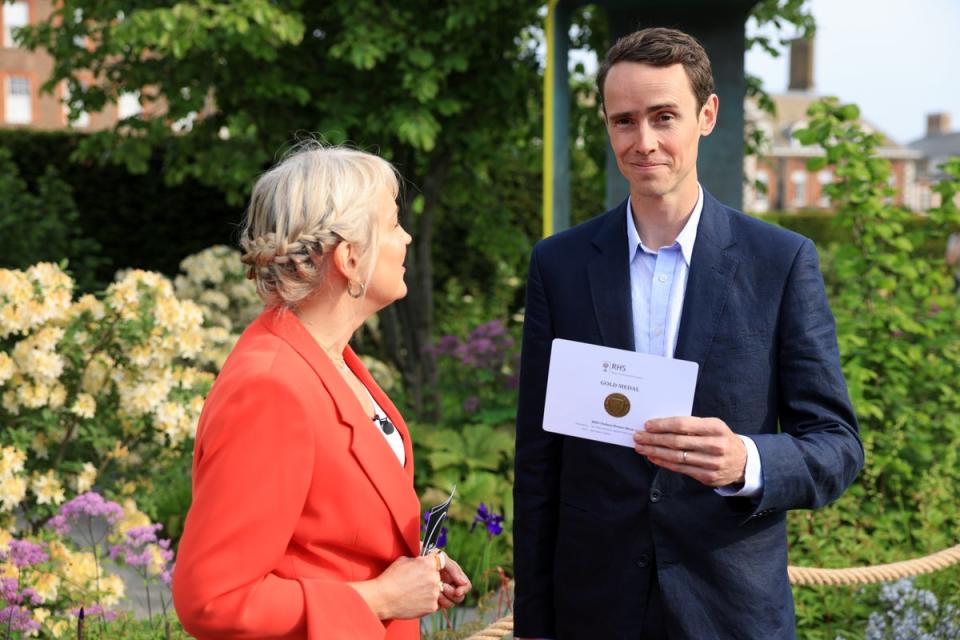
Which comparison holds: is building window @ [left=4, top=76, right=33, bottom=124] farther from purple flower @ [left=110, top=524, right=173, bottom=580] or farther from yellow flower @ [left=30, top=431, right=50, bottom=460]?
purple flower @ [left=110, top=524, right=173, bottom=580]

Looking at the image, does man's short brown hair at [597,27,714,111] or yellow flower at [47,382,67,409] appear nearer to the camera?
man's short brown hair at [597,27,714,111]

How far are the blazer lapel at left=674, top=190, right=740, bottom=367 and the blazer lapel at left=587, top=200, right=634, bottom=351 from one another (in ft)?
0.40

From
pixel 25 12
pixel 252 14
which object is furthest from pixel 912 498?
pixel 25 12

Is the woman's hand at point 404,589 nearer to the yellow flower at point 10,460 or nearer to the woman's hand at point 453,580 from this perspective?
the woman's hand at point 453,580

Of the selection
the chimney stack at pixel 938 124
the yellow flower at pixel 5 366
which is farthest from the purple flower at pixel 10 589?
the chimney stack at pixel 938 124

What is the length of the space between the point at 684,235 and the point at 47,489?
→ 3073 millimetres

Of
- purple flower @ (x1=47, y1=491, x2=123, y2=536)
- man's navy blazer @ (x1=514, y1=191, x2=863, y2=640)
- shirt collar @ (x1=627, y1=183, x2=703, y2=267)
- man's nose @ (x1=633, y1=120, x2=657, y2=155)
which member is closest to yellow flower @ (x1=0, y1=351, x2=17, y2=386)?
purple flower @ (x1=47, y1=491, x2=123, y2=536)

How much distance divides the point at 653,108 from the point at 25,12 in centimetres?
3982

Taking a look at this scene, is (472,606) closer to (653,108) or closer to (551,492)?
(551,492)

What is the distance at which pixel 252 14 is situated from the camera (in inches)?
241

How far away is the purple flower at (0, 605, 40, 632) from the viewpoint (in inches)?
133

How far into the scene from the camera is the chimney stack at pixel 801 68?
67625 mm

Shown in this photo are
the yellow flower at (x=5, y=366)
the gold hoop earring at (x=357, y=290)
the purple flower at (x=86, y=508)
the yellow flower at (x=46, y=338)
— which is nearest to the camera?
the gold hoop earring at (x=357, y=290)

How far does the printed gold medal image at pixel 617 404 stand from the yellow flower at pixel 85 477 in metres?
3.08
